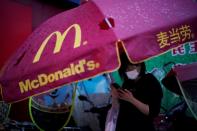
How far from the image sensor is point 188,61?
5.82 m

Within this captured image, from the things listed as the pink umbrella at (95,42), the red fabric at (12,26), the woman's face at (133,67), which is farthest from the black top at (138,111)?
the red fabric at (12,26)

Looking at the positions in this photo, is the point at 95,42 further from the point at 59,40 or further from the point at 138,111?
the point at 138,111

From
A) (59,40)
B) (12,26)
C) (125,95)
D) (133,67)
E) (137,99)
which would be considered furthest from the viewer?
(12,26)

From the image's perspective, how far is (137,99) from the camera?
372cm

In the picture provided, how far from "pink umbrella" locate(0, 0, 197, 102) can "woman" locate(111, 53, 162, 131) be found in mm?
909

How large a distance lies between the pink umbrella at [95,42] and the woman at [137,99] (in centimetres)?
91

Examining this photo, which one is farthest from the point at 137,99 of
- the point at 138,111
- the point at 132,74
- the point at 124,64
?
the point at 124,64

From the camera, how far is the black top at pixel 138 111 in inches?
146

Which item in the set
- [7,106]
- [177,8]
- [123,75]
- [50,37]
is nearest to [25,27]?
[7,106]

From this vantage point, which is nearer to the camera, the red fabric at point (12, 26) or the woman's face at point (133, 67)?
the woman's face at point (133, 67)

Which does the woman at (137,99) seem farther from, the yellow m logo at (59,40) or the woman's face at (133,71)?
the yellow m logo at (59,40)

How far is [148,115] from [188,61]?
2.41 m

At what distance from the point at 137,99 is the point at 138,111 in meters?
0.12

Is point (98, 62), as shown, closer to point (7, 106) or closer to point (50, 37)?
point (50, 37)
